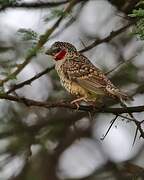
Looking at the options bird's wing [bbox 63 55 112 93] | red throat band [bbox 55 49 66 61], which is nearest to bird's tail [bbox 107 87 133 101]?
bird's wing [bbox 63 55 112 93]

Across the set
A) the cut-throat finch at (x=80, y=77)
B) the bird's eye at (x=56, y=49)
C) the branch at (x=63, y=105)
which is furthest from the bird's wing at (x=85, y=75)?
the branch at (x=63, y=105)

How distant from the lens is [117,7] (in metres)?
5.73

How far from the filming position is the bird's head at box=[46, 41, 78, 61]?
4.90 m

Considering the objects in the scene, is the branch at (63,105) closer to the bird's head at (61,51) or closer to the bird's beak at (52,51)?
the bird's beak at (52,51)

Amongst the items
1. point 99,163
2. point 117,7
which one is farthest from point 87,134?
point 117,7

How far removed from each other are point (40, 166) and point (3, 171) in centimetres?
73

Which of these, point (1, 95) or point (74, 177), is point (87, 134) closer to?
point (74, 177)

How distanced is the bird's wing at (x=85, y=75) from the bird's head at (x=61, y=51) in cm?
6

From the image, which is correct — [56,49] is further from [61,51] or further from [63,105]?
[63,105]

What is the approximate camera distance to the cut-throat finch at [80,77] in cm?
454

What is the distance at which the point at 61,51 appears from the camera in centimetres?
503

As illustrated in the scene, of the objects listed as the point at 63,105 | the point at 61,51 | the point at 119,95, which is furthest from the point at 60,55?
the point at 63,105

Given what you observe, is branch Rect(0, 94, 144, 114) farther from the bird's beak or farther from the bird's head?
the bird's head

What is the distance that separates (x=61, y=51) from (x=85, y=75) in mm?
277
